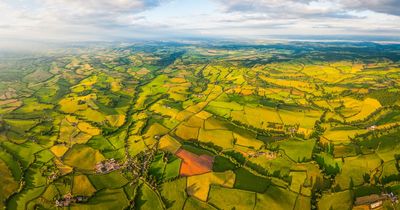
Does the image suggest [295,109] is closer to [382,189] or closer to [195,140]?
[195,140]

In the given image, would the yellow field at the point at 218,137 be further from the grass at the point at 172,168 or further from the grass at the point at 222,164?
the grass at the point at 172,168

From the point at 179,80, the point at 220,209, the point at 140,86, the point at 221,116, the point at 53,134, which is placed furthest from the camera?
the point at 179,80

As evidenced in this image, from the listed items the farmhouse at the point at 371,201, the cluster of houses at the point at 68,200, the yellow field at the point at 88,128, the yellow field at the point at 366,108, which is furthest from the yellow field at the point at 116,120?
the yellow field at the point at 366,108

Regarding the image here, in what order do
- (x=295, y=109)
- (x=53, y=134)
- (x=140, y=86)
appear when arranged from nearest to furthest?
(x=53, y=134)
(x=295, y=109)
(x=140, y=86)

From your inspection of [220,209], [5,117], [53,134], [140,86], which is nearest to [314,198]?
[220,209]

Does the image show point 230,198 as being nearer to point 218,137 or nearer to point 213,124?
point 218,137

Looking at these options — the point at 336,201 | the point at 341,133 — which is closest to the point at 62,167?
the point at 336,201

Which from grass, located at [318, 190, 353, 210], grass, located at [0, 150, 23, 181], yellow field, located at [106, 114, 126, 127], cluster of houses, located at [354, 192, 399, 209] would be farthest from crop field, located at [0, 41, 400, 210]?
cluster of houses, located at [354, 192, 399, 209]
